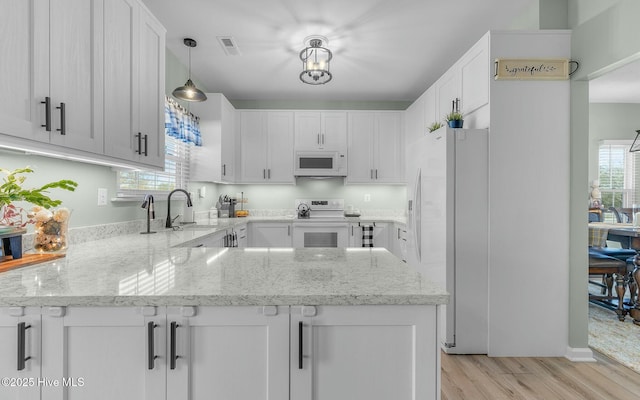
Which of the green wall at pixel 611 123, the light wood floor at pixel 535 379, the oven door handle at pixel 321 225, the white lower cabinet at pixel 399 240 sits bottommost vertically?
the light wood floor at pixel 535 379

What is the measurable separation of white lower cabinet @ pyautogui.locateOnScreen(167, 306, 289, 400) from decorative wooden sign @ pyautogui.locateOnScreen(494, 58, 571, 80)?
2418mm

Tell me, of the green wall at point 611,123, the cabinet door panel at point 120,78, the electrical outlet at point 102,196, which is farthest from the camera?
the green wall at point 611,123

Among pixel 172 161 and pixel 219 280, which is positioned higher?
pixel 172 161

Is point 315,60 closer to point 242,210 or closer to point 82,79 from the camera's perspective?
point 82,79

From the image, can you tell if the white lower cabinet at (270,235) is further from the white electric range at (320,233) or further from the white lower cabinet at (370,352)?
the white lower cabinet at (370,352)

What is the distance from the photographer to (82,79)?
143 centimetres

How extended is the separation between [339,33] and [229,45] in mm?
1070

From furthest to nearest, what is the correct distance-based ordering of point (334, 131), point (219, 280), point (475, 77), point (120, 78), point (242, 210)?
point (242, 210), point (334, 131), point (475, 77), point (120, 78), point (219, 280)

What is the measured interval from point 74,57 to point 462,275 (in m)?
2.71

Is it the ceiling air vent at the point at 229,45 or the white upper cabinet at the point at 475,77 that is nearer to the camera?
the white upper cabinet at the point at 475,77

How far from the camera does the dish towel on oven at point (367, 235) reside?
4039 mm

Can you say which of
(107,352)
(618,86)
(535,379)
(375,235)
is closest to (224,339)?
(107,352)

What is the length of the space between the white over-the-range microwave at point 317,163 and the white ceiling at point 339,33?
912 mm

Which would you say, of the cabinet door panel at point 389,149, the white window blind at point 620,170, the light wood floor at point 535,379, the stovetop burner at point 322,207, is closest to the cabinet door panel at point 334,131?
the cabinet door panel at point 389,149
